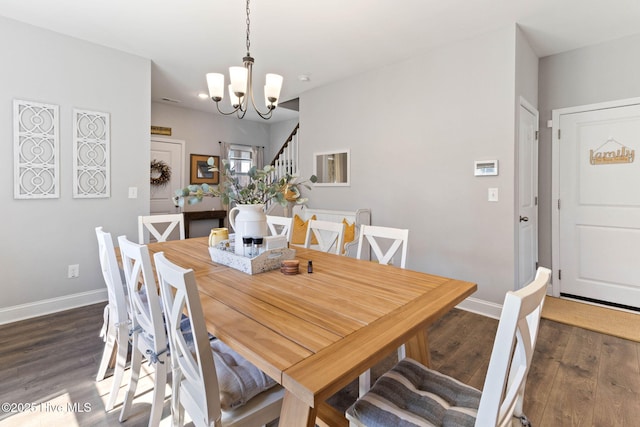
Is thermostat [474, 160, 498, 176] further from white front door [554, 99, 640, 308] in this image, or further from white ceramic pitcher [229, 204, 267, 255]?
white ceramic pitcher [229, 204, 267, 255]

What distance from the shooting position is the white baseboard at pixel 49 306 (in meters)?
2.73

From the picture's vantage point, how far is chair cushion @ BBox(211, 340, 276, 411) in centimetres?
105

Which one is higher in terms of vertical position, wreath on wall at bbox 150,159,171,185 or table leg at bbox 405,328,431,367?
wreath on wall at bbox 150,159,171,185

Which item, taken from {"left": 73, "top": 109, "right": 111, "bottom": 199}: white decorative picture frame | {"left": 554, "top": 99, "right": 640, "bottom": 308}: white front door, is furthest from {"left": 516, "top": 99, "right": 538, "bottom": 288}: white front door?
{"left": 73, "top": 109, "right": 111, "bottom": 199}: white decorative picture frame

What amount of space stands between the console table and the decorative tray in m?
3.91

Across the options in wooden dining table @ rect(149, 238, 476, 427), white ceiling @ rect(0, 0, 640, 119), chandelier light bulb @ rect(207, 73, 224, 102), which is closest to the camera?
wooden dining table @ rect(149, 238, 476, 427)

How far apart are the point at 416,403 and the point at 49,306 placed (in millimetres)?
3435

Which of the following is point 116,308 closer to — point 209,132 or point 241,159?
point 209,132

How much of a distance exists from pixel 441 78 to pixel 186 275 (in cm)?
321

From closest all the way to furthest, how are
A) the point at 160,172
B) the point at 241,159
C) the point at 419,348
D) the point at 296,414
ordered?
the point at 296,414, the point at 419,348, the point at 160,172, the point at 241,159

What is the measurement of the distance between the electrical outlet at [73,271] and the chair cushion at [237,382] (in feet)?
8.90

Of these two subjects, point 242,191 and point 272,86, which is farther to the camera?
point 272,86

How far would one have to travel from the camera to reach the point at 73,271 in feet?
10.0

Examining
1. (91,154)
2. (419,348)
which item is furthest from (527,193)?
(91,154)
